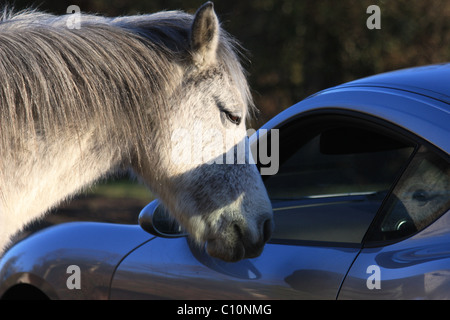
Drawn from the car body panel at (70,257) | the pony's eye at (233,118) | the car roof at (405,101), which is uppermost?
the car roof at (405,101)

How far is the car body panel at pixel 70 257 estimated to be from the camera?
308 centimetres

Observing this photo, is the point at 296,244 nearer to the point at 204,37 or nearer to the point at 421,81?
the point at 421,81

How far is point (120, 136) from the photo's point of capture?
255cm

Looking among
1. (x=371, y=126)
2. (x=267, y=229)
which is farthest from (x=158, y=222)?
(x=371, y=126)

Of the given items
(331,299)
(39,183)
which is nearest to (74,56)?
(39,183)

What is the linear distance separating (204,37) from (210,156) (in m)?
0.55

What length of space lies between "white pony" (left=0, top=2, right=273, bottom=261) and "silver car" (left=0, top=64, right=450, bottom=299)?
19 centimetres

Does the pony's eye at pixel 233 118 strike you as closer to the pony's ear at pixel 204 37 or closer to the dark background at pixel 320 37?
the pony's ear at pixel 204 37

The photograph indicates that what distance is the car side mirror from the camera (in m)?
2.91

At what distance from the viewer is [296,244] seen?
95.5 inches

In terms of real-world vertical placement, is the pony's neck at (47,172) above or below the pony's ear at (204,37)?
below

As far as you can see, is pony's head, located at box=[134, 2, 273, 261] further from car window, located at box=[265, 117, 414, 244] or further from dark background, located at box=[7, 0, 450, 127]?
dark background, located at box=[7, 0, 450, 127]

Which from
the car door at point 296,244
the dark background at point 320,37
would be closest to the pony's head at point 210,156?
the car door at point 296,244

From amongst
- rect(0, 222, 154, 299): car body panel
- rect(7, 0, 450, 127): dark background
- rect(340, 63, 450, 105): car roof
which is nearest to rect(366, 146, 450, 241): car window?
rect(340, 63, 450, 105): car roof
